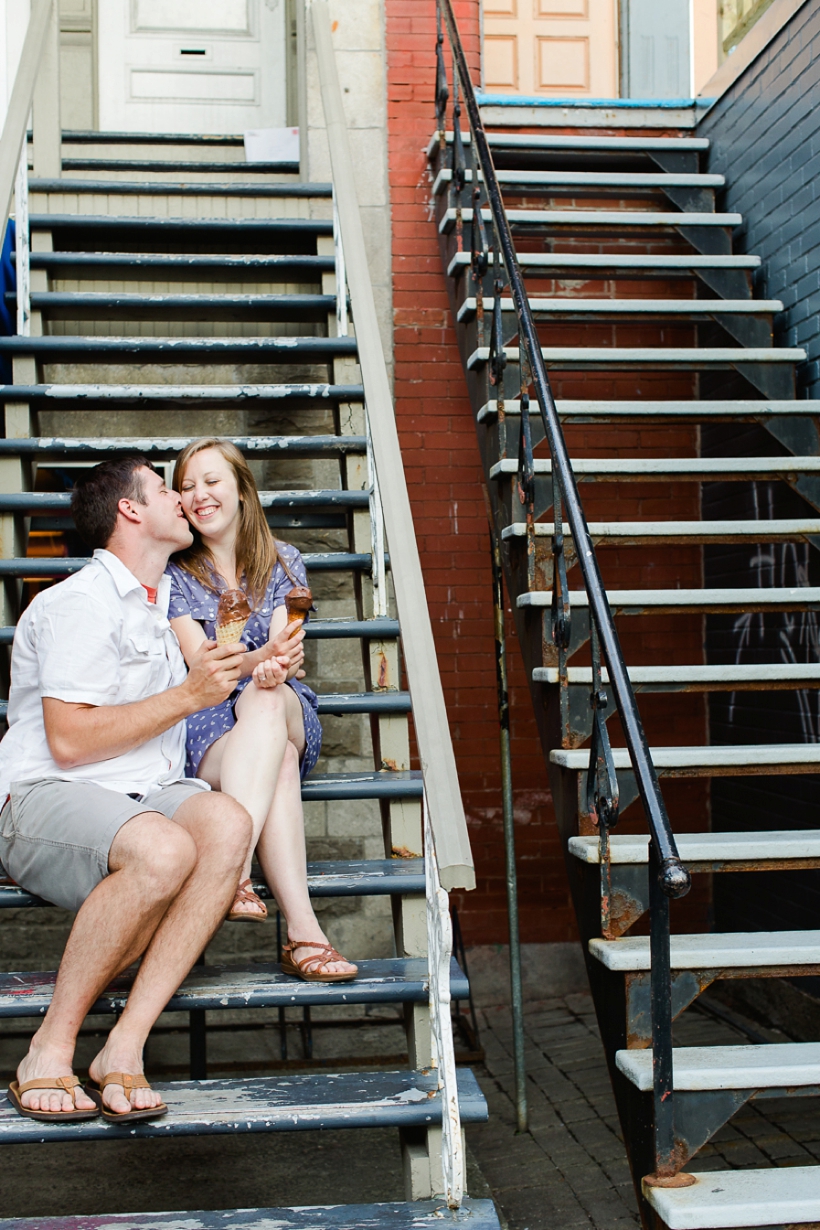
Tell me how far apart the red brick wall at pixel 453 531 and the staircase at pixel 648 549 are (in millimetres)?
214

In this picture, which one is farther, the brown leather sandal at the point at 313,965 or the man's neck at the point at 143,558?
the man's neck at the point at 143,558

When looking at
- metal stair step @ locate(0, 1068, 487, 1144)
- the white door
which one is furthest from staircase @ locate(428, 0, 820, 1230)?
the white door

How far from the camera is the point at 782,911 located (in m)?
4.75

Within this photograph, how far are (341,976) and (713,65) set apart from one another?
6.28 metres

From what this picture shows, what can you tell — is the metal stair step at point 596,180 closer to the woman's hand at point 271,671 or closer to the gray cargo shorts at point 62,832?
the woman's hand at point 271,671

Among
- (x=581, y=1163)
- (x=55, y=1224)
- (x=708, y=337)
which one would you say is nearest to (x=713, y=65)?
(x=708, y=337)

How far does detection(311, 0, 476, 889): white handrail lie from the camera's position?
6.67 feet

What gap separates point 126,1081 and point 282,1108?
1.03ft

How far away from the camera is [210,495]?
9.87 feet

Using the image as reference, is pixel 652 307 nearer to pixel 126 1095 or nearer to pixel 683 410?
pixel 683 410

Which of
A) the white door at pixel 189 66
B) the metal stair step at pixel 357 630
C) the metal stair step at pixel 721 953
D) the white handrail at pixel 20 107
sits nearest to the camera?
the metal stair step at pixel 721 953

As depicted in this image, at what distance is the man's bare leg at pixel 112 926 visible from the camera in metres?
2.19

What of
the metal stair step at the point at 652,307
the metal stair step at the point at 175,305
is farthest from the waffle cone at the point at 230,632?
the metal stair step at the point at 652,307

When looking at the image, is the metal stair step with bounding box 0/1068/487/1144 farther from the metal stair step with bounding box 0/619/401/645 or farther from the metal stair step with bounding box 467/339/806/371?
the metal stair step with bounding box 467/339/806/371
